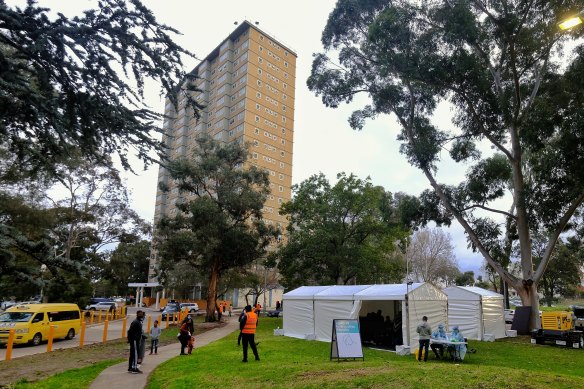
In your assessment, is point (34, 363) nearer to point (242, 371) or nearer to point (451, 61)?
point (242, 371)

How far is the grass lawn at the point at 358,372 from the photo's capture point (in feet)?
27.5

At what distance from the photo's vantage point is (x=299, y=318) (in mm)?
21734

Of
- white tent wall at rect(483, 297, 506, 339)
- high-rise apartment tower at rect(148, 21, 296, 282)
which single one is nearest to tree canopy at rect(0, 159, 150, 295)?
white tent wall at rect(483, 297, 506, 339)

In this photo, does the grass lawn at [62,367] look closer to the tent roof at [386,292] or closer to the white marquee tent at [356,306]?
the white marquee tent at [356,306]

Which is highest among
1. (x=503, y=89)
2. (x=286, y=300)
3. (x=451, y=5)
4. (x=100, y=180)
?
(x=451, y=5)

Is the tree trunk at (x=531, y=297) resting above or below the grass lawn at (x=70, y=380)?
above

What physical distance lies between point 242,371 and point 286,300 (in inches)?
477

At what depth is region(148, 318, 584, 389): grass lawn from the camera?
27.5 feet

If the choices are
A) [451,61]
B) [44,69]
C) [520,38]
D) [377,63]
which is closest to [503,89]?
[520,38]

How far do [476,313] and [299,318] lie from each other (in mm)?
8816

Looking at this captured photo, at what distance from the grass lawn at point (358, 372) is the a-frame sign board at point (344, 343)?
69 cm

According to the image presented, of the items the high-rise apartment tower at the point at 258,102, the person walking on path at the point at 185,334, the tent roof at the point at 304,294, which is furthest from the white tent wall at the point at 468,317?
the high-rise apartment tower at the point at 258,102

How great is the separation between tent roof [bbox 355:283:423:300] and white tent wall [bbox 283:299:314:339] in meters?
3.52

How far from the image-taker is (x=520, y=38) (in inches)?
858
